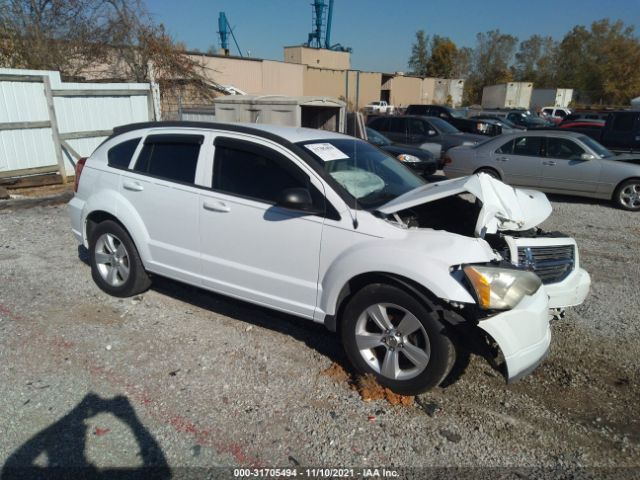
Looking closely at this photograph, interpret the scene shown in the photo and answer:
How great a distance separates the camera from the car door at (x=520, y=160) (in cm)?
995

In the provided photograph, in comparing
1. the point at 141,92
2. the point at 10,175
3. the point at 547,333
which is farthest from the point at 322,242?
the point at 141,92

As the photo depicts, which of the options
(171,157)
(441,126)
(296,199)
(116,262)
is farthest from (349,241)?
(441,126)

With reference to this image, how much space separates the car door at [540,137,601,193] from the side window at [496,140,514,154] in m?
0.72

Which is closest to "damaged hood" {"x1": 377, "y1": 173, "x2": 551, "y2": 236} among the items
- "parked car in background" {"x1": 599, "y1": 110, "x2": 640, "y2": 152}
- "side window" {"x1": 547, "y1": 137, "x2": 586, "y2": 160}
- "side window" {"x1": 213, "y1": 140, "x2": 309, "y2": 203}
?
"side window" {"x1": 213, "y1": 140, "x2": 309, "y2": 203}

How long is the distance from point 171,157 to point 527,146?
8394 mm

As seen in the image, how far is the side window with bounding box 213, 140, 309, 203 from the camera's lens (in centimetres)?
357

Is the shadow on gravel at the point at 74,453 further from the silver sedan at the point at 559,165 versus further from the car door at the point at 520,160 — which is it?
the car door at the point at 520,160

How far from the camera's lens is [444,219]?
3.63 metres

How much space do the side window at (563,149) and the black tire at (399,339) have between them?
819cm

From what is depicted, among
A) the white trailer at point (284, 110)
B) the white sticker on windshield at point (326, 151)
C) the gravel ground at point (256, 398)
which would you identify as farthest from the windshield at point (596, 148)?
the white sticker on windshield at point (326, 151)

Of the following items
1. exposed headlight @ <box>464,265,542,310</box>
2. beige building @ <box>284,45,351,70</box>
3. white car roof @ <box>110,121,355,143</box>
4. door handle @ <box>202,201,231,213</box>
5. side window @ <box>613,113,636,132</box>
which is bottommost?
exposed headlight @ <box>464,265,542,310</box>

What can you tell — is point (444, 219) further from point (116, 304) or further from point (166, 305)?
point (116, 304)

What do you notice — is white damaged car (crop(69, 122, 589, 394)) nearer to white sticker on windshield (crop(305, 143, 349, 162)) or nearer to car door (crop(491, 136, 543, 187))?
white sticker on windshield (crop(305, 143, 349, 162))

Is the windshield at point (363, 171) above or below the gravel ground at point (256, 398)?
above
